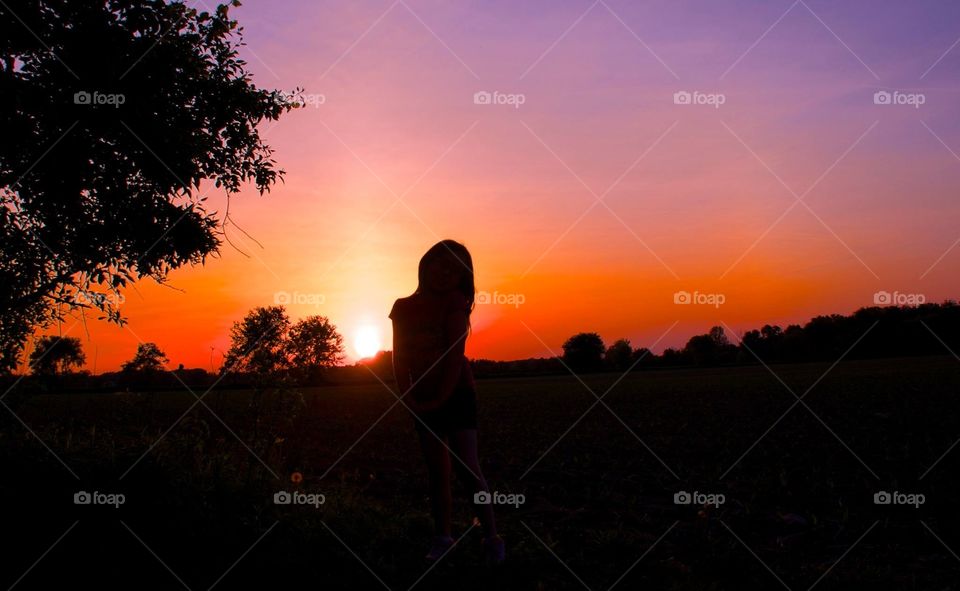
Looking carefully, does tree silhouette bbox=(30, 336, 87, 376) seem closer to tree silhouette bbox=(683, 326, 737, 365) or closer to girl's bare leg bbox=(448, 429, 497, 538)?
girl's bare leg bbox=(448, 429, 497, 538)

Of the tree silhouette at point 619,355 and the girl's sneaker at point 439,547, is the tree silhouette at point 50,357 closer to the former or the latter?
the girl's sneaker at point 439,547

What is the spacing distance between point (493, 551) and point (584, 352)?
76.1 meters

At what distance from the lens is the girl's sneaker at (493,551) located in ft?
19.5

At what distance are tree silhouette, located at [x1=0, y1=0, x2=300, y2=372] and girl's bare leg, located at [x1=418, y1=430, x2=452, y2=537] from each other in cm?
475

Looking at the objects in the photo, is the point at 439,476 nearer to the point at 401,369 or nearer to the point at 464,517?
the point at 401,369

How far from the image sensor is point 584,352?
8100cm

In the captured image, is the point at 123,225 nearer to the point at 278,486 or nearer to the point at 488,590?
the point at 278,486

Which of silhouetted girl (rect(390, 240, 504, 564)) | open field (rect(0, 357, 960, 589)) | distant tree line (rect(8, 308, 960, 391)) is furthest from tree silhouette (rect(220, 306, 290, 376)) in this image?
distant tree line (rect(8, 308, 960, 391))

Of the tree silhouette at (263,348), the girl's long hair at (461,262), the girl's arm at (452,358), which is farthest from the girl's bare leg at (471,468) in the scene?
the tree silhouette at (263,348)

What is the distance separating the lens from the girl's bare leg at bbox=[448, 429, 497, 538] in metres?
5.94

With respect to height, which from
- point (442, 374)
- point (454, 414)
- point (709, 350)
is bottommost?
point (454, 414)

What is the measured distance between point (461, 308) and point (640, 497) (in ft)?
18.1

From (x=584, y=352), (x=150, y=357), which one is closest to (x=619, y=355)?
(x=584, y=352)

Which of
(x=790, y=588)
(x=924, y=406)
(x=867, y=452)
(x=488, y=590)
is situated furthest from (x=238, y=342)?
(x=924, y=406)
